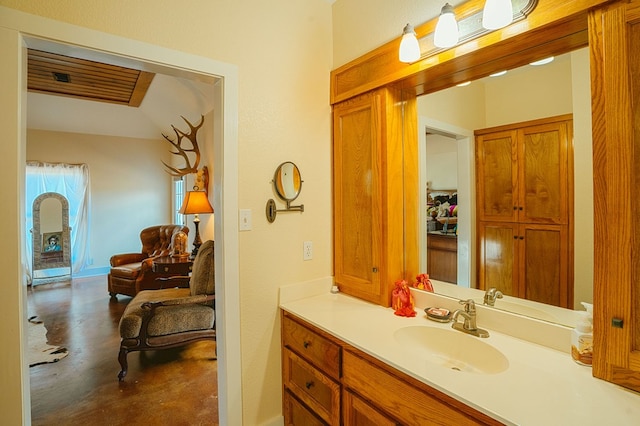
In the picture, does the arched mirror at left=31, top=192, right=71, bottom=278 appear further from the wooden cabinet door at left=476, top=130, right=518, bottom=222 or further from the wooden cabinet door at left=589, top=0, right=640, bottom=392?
the wooden cabinet door at left=589, top=0, right=640, bottom=392

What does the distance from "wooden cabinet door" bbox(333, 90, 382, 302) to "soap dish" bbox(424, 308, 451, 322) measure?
1.00ft

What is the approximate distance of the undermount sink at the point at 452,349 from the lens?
4.10 ft

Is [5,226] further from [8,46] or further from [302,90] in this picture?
[302,90]

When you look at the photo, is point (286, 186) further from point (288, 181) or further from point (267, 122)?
point (267, 122)

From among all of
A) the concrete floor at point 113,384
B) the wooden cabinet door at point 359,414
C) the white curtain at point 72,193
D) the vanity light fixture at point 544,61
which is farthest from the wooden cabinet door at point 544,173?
the white curtain at point 72,193

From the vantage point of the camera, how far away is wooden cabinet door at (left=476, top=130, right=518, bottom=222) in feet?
4.75

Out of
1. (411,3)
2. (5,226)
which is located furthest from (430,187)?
(5,226)

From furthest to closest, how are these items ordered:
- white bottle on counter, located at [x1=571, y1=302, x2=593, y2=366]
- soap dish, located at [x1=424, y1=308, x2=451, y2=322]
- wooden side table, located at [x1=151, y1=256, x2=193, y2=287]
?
wooden side table, located at [x1=151, y1=256, x2=193, y2=287] → soap dish, located at [x1=424, y1=308, x2=451, y2=322] → white bottle on counter, located at [x1=571, y1=302, x2=593, y2=366]

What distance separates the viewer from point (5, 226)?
3.93 feet

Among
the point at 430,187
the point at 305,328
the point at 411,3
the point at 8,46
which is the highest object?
the point at 411,3

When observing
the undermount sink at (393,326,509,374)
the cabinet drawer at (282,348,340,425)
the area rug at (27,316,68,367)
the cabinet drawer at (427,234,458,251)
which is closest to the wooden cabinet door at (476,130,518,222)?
the cabinet drawer at (427,234,458,251)

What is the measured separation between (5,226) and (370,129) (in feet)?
5.66

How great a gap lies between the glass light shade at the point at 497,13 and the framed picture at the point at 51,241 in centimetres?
725

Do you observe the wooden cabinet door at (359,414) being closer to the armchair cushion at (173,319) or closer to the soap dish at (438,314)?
the soap dish at (438,314)
